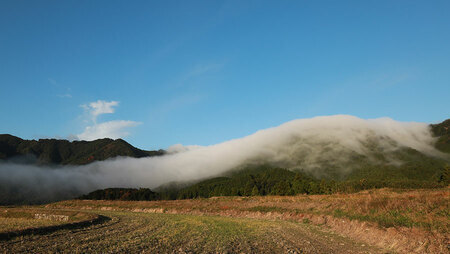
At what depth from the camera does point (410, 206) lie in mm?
29156

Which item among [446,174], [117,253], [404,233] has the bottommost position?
[446,174]

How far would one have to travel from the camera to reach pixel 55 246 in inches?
736

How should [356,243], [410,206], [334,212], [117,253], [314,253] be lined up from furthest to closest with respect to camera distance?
1. [334,212]
2. [410,206]
3. [356,243]
4. [314,253]
5. [117,253]

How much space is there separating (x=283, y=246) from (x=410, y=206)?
18623 mm

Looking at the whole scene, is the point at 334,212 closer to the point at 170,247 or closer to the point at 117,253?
the point at 170,247

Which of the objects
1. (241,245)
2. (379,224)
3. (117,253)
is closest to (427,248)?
(379,224)

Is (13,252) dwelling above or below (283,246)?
above

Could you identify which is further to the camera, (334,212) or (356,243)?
(334,212)

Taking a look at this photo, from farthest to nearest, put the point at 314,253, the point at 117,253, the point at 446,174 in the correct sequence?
the point at 446,174
the point at 314,253
the point at 117,253

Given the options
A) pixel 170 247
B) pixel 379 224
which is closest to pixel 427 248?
pixel 379 224

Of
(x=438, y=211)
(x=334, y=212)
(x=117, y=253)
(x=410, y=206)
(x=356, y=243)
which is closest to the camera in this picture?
(x=117, y=253)

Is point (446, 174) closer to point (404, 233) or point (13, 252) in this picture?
point (404, 233)

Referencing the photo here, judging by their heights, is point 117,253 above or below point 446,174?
above

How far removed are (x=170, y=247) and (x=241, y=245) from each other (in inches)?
224
